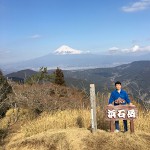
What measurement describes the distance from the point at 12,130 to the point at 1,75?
691 centimetres

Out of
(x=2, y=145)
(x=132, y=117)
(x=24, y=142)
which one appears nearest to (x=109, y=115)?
(x=132, y=117)

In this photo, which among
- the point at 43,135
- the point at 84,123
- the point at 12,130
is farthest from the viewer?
the point at 12,130

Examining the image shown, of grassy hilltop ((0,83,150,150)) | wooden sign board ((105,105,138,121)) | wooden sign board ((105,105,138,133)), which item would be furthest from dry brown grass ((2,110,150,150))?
wooden sign board ((105,105,138,121))

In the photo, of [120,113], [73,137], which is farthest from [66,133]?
[120,113]

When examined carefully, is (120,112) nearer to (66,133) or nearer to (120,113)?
(120,113)

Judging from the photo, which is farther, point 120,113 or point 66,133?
point 66,133

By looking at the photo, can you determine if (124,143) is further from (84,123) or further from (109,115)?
(84,123)

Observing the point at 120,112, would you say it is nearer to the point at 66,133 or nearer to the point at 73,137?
the point at 73,137

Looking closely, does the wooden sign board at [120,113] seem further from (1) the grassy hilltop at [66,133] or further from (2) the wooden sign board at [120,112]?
(1) the grassy hilltop at [66,133]

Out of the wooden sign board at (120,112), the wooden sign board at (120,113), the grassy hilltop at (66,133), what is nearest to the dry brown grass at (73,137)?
the grassy hilltop at (66,133)

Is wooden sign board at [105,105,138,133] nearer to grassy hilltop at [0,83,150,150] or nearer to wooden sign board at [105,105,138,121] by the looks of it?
wooden sign board at [105,105,138,121]

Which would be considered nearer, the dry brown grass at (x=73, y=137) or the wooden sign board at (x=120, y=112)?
the dry brown grass at (x=73, y=137)

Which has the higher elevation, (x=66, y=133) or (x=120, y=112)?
(x=120, y=112)

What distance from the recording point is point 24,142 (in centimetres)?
823
